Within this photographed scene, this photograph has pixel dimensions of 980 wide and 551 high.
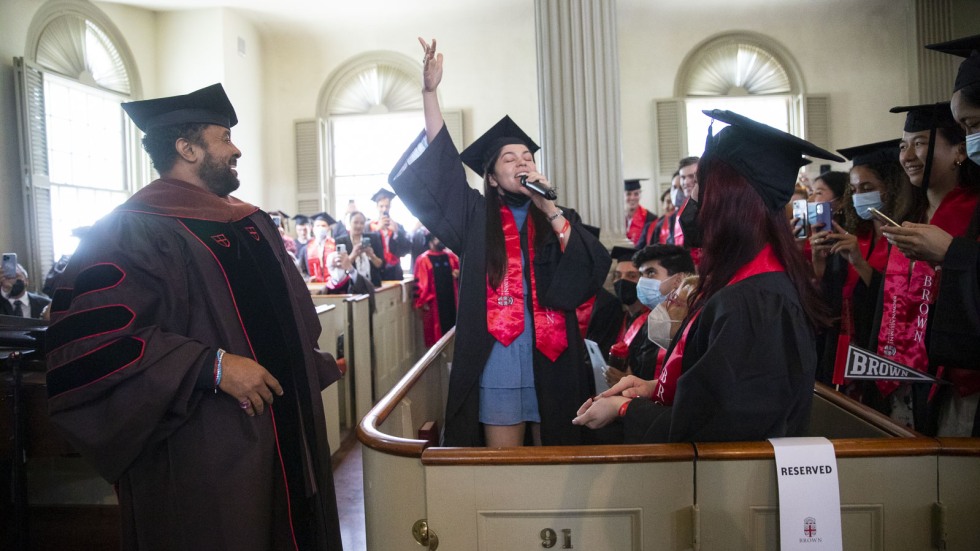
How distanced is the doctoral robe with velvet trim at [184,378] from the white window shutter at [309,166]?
933cm

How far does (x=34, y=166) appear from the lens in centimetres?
721

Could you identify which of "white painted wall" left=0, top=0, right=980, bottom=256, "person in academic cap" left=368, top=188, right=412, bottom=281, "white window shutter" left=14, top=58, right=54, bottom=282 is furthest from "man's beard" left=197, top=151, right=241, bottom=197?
"white painted wall" left=0, top=0, right=980, bottom=256

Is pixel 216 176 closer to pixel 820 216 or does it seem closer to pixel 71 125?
pixel 820 216

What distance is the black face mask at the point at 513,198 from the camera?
232 centimetres

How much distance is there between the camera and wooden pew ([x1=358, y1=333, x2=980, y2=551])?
1.35 metres

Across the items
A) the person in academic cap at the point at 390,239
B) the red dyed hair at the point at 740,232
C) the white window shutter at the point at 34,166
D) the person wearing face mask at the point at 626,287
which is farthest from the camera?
the person in academic cap at the point at 390,239

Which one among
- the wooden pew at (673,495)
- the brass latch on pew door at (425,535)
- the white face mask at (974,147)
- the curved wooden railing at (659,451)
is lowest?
the brass latch on pew door at (425,535)

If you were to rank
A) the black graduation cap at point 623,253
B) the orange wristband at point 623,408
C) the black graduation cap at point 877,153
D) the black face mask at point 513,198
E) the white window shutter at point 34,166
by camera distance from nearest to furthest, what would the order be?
the orange wristband at point 623,408 → the black face mask at point 513,198 → the black graduation cap at point 877,153 → the black graduation cap at point 623,253 → the white window shutter at point 34,166

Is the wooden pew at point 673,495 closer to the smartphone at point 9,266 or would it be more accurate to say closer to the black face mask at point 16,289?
the smartphone at point 9,266

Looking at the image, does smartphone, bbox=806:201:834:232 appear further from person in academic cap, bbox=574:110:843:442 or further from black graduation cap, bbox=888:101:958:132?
person in academic cap, bbox=574:110:843:442

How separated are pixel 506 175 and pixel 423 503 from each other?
1.17 metres

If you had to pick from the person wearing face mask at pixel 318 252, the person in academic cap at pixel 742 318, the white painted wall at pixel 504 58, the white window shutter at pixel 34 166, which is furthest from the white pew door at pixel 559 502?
the white painted wall at pixel 504 58

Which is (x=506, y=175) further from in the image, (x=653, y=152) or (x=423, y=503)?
(x=653, y=152)

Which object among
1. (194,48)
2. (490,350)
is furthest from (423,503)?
(194,48)
